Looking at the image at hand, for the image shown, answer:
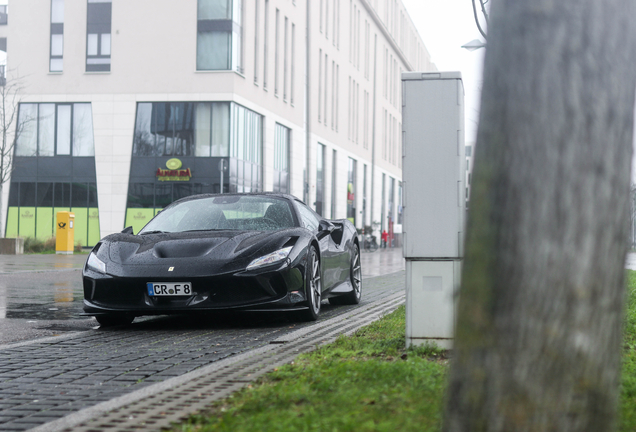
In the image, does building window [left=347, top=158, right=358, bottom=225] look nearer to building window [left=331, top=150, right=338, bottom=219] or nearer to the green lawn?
building window [left=331, top=150, right=338, bottom=219]

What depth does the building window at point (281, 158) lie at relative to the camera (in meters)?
45.0

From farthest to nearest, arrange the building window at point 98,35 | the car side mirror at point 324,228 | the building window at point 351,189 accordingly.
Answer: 1. the building window at point 351,189
2. the building window at point 98,35
3. the car side mirror at point 324,228

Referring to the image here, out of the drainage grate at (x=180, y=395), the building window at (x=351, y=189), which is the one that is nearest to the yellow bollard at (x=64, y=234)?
the drainage grate at (x=180, y=395)

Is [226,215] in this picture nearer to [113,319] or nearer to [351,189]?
[113,319]

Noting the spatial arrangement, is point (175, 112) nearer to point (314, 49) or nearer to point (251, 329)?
point (314, 49)

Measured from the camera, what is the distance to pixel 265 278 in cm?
700

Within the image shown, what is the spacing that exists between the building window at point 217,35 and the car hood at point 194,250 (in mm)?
32313

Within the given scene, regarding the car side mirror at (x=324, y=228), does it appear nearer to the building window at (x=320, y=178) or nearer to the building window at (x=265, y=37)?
the building window at (x=265, y=37)

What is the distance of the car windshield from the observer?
8.09m

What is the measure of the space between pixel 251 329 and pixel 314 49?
47.0 meters

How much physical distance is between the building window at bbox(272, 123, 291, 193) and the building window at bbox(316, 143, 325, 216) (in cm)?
616

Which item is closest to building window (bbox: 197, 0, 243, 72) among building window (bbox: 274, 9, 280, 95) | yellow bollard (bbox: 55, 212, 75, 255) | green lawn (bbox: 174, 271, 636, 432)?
building window (bbox: 274, 9, 280, 95)

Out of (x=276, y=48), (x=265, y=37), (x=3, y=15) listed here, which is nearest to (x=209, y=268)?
(x=265, y=37)

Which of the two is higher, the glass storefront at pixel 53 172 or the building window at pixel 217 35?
the building window at pixel 217 35
